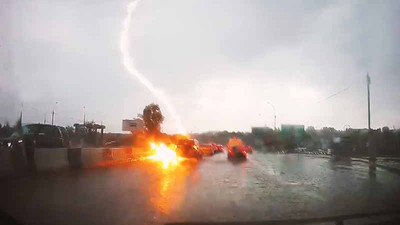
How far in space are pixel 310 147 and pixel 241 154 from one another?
216ft

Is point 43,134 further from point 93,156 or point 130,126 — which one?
point 130,126

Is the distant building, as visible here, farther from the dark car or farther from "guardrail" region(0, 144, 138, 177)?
the dark car

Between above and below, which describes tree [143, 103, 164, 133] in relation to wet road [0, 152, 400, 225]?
above

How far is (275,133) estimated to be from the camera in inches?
4749

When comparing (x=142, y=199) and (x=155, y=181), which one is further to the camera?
(x=155, y=181)

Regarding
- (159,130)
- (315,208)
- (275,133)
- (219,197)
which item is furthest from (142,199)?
(159,130)

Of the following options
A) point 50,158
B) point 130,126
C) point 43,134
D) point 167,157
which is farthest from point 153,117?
point 50,158

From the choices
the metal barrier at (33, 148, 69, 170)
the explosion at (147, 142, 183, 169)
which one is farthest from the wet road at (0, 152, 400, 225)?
the explosion at (147, 142, 183, 169)

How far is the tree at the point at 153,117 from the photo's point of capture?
441 ft

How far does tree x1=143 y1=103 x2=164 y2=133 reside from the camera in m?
134

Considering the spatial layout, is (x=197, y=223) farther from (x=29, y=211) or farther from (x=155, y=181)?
(x=155, y=181)

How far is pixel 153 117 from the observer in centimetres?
13588

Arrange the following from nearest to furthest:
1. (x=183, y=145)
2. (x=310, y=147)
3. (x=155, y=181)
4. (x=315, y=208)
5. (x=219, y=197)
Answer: (x=315, y=208) < (x=219, y=197) < (x=155, y=181) < (x=183, y=145) < (x=310, y=147)

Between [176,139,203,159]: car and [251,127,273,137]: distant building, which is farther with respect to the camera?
[251,127,273,137]: distant building
